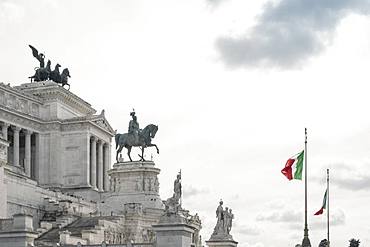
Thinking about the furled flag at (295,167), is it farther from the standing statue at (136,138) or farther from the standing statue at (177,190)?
the standing statue at (136,138)

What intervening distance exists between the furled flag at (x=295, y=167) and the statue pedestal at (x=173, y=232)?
23.5 feet

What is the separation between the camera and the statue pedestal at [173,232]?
5328cm

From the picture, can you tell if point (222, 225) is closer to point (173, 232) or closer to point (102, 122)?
point (173, 232)

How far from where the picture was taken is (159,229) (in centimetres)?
5419

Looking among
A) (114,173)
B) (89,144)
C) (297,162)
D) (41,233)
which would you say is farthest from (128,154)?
(297,162)

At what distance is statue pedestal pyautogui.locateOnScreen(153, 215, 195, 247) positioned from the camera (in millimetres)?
53281

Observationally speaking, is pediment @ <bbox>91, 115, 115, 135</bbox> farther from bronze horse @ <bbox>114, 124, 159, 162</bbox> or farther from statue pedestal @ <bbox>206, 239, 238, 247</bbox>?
statue pedestal @ <bbox>206, 239, 238, 247</bbox>

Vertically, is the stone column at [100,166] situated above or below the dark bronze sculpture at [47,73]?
below

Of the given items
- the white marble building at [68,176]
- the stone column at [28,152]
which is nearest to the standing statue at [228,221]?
the white marble building at [68,176]

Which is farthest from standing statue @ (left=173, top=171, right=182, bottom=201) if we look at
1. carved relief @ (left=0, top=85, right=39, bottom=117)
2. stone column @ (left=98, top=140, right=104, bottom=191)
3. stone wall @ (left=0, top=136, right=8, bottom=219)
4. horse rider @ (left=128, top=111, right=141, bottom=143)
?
stone column @ (left=98, top=140, right=104, bottom=191)

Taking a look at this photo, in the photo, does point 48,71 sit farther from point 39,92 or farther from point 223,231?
point 223,231

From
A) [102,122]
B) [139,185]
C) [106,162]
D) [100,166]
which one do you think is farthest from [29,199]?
[106,162]

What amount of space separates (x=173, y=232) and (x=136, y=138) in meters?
41.8

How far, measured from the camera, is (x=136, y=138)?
94875mm
